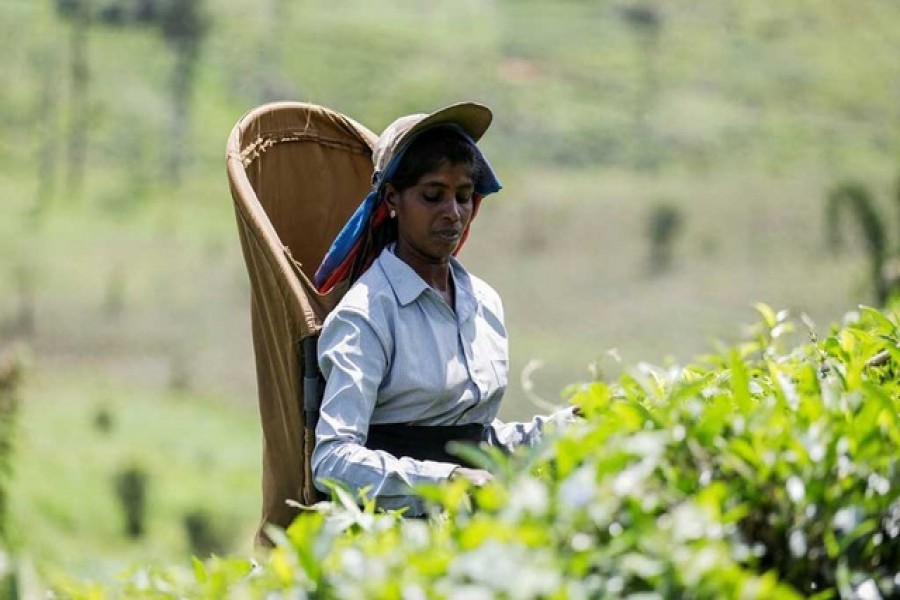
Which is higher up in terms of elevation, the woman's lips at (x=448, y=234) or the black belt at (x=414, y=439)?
the woman's lips at (x=448, y=234)

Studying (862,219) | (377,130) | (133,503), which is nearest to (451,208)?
(133,503)

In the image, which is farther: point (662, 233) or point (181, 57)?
point (181, 57)

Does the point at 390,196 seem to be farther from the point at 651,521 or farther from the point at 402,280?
the point at 651,521

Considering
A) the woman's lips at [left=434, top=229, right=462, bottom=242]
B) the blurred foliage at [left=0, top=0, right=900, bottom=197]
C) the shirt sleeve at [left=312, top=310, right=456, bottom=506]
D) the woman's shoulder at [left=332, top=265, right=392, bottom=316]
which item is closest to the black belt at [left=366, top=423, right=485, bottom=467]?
the shirt sleeve at [left=312, top=310, right=456, bottom=506]

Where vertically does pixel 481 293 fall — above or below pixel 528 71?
above

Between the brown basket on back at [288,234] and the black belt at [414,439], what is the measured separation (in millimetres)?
153

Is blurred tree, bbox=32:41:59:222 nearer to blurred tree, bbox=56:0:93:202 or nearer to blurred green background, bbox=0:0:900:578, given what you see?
blurred green background, bbox=0:0:900:578

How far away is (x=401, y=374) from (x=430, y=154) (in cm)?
42

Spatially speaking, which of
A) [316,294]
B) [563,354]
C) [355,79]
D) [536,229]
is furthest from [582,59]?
[316,294]

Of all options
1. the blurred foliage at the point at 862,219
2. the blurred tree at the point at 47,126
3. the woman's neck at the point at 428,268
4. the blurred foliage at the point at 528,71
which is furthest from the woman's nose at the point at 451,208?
the blurred foliage at the point at 528,71

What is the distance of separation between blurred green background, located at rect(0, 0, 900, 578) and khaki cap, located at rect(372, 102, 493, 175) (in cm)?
1405

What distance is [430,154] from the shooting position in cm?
292

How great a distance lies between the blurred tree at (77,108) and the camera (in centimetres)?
2798

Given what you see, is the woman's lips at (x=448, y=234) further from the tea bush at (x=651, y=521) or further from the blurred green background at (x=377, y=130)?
the blurred green background at (x=377, y=130)
